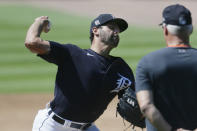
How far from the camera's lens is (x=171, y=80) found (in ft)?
12.5

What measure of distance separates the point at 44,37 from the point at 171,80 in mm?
13562

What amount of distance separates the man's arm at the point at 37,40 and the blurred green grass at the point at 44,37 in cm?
728

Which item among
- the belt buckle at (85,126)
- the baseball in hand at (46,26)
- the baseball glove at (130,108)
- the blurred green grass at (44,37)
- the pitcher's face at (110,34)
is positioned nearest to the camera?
the baseball glove at (130,108)

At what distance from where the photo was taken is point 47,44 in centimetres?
495

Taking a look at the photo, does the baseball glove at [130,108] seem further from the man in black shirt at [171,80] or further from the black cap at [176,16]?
the black cap at [176,16]

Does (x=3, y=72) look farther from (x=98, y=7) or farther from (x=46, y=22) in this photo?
(x=98, y=7)

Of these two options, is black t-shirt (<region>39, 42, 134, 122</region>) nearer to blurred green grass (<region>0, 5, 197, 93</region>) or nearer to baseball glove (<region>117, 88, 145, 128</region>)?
baseball glove (<region>117, 88, 145, 128</region>)

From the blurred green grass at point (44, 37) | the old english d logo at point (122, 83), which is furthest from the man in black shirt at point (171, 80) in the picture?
the blurred green grass at point (44, 37)

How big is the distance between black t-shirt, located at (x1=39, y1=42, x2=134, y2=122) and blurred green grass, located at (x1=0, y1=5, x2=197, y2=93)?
23.4ft

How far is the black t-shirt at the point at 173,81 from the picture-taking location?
3.79 metres

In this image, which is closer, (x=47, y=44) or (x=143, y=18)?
(x=47, y=44)

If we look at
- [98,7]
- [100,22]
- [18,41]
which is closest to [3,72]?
[18,41]

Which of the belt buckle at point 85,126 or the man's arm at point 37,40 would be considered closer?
the man's arm at point 37,40

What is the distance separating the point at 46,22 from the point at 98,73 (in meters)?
0.70
